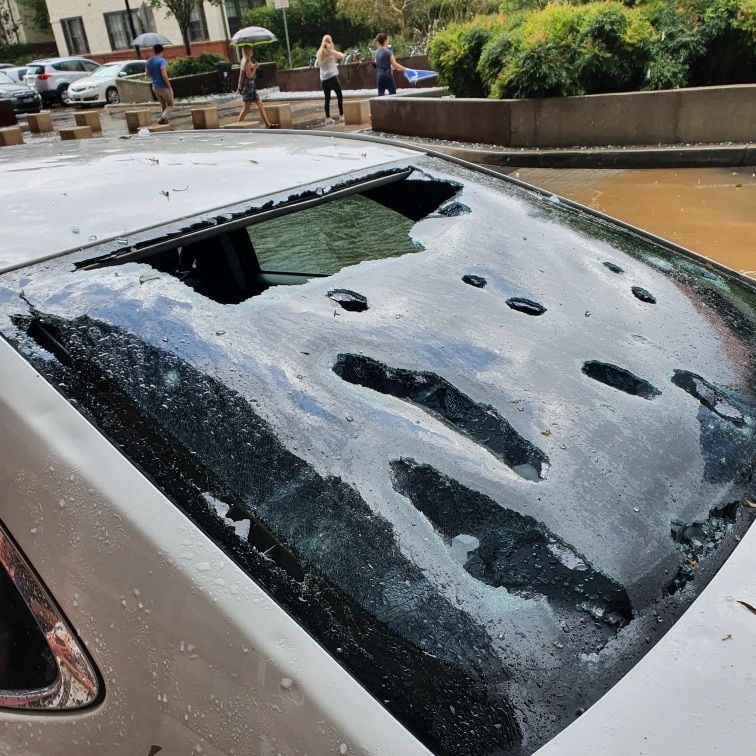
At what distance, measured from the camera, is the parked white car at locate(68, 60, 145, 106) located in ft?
87.4

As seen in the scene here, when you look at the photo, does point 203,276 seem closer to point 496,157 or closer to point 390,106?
point 496,157

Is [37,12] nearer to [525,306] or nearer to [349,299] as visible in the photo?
[349,299]

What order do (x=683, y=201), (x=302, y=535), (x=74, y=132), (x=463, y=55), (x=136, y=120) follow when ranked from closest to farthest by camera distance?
(x=302, y=535) → (x=683, y=201) → (x=463, y=55) → (x=74, y=132) → (x=136, y=120)

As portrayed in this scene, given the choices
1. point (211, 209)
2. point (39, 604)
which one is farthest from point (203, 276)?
point (39, 604)

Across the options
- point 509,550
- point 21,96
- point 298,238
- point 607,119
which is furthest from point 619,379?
point 21,96

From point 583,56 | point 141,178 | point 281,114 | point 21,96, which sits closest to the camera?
point 141,178

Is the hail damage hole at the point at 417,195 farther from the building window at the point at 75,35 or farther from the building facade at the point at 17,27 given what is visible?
the building facade at the point at 17,27

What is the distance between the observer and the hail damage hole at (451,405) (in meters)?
1.34

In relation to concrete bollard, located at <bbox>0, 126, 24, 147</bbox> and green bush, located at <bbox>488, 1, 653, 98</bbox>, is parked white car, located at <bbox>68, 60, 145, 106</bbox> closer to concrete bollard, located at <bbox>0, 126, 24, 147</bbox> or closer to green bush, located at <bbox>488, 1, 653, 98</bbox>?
concrete bollard, located at <bbox>0, 126, 24, 147</bbox>

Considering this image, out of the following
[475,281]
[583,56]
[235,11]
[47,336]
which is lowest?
[583,56]

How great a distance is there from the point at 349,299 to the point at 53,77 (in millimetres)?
31864

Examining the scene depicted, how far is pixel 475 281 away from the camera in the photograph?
5.98 feet

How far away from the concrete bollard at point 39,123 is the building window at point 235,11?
24.5 m

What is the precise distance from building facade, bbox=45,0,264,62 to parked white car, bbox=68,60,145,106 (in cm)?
1264
